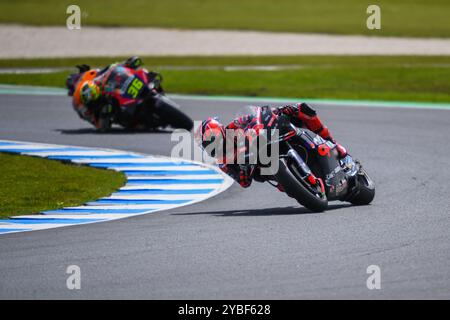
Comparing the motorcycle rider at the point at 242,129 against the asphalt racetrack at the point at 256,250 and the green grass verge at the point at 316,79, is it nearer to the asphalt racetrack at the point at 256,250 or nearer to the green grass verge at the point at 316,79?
the asphalt racetrack at the point at 256,250

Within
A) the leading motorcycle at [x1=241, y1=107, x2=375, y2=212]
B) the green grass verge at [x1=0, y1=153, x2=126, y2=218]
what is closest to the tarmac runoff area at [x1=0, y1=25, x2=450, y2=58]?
the green grass verge at [x1=0, y1=153, x2=126, y2=218]

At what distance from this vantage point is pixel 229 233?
9984 millimetres

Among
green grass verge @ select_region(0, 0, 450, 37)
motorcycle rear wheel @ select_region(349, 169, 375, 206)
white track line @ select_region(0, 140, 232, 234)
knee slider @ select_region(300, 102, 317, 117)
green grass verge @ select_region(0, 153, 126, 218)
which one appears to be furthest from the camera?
green grass verge @ select_region(0, 0, 450, 37)

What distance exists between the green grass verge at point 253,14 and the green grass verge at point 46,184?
30.8 metres

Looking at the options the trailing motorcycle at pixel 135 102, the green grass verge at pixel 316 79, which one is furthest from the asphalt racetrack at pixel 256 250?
the green grass verge at pixel 316 79

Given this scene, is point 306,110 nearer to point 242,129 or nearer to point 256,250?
point 242,129

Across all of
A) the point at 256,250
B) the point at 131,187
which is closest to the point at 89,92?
the point at 131,187

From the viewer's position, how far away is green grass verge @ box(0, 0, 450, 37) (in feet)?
155

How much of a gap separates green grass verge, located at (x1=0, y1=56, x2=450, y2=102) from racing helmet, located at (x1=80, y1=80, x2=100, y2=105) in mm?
7740

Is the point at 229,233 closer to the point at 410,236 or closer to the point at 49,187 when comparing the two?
the point at 410,236

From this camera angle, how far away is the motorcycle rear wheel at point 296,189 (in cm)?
1061

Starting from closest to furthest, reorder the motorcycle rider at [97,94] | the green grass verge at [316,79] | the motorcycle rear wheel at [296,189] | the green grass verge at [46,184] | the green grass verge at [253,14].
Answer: the motorcycle rear wheel at [296,189], the green grass verge at [46,184], the motorcycle rider at [97,94], the green grass verge at [316,79], the green grass verge at [253,14]

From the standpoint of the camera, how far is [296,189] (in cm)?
1067

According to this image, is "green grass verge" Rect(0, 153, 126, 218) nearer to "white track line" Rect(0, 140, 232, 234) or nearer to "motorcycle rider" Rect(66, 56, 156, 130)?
"white track line" Rect(0, 140, 232, 234)
